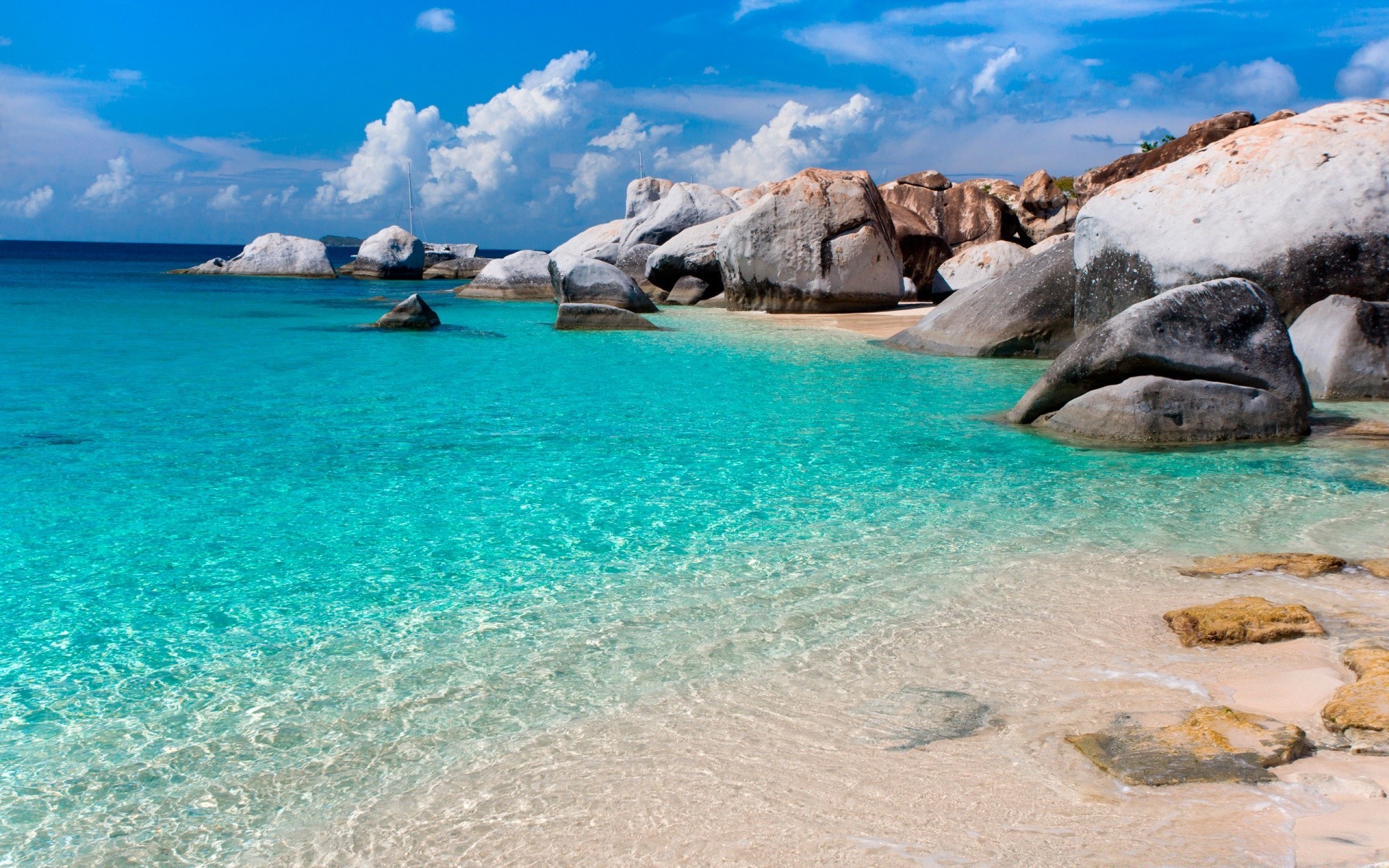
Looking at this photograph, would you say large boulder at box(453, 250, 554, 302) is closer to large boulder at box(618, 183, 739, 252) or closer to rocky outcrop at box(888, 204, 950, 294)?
large boulder at box(618, 183, 739, 252)

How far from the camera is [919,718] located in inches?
135

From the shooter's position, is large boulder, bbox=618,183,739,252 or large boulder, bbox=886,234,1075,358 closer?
large boulder, bbox=886,234,1075,358

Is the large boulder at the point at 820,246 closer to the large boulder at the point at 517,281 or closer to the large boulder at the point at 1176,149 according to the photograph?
the large boulder at the point at 1176,149

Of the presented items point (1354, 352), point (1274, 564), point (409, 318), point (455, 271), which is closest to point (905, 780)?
point (1274, 564)

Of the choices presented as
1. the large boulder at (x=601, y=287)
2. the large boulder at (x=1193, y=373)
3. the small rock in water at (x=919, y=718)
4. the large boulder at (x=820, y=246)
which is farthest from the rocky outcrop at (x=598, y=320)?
the small rock in water at (x=919, y=718)

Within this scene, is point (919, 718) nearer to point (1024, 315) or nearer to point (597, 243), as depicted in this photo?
point (1024, 315)

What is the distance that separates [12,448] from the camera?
821cm

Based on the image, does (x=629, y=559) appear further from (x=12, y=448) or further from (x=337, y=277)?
(x=337, y=277)

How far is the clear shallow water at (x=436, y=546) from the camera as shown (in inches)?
128

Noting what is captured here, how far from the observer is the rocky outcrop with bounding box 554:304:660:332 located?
1936cm

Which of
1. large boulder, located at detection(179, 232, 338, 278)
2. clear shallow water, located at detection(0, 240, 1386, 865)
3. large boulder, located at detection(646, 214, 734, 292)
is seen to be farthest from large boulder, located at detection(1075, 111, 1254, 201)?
large boulder, located at detection(179, 232, 338, 278)

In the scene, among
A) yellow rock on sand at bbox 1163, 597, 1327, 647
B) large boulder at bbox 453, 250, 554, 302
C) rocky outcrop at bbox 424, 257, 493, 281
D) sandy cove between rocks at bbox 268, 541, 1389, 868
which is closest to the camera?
sandy cove between rocks at bbox 268, 541, 1389, 868

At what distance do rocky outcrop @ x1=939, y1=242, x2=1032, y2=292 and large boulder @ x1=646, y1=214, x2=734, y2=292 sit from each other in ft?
18.6

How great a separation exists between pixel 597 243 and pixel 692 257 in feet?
20.4
